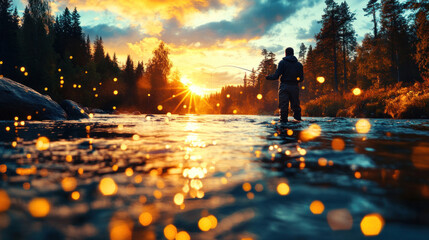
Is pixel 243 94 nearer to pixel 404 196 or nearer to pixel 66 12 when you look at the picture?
pixel 66 12

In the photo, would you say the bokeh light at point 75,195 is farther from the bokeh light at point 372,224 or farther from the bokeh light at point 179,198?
the bokeh light at point 372,224

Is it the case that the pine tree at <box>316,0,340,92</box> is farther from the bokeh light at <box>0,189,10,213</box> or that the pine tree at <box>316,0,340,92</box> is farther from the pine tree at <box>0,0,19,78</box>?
the pine tree at <box>0,0,19,78</box>

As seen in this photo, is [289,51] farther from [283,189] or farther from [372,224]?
[372,224]

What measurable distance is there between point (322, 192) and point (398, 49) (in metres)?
45.2

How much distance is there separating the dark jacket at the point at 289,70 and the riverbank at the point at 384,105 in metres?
7.75

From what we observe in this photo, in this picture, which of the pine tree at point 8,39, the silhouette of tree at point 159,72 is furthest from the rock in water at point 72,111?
the silhouette of tree at point 159,72

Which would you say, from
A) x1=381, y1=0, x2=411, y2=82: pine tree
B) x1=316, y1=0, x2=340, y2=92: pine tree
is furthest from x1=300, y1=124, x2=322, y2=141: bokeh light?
x1=381, y1=0, x2=411, y2=82: pine tree

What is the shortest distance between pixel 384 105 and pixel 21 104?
66.8 feet

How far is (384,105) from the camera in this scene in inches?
651

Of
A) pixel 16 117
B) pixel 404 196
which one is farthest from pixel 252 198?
pixel 16 117

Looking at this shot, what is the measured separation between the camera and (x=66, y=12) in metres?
54.8

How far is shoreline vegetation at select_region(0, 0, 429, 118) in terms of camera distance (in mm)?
22438

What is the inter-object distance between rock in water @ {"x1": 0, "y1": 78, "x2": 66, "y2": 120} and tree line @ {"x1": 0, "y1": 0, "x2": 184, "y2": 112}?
92.1 feet

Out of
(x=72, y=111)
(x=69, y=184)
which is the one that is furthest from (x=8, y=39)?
(x=69, y=184)
